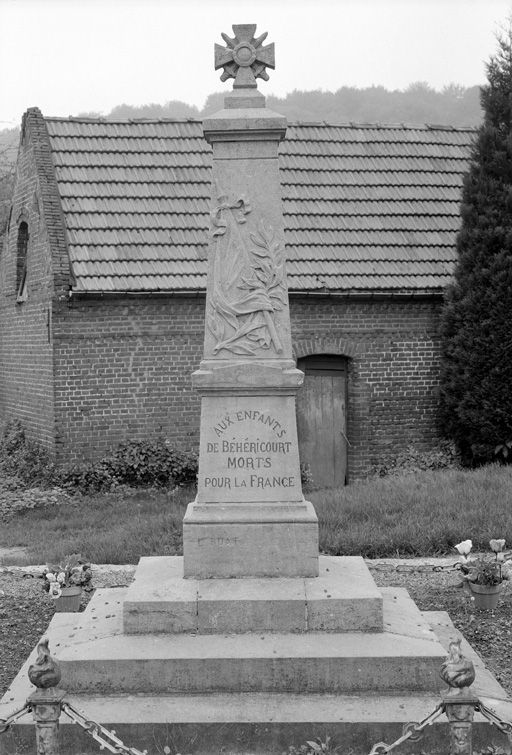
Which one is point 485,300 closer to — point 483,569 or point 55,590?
point 483,569

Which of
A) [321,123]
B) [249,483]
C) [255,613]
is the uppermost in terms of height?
[321,123]

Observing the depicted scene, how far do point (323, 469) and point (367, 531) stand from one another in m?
4.84

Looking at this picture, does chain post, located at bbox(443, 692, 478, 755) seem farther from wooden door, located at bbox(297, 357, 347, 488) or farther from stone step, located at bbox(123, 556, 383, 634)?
wooden door, located at bbox(297, 357, 347, 488)

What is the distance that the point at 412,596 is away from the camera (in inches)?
281

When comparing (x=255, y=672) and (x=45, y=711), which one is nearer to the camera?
(x=45, y=711)

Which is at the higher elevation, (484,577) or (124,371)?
(124,371)

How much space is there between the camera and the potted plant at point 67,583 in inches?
262

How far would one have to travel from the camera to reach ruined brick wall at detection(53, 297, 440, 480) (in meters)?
12.6

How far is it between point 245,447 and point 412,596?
2.33 meters

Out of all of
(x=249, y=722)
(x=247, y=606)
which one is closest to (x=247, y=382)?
(x=247, y=606)

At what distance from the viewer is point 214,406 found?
229 inches

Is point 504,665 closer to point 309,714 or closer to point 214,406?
point 309,714

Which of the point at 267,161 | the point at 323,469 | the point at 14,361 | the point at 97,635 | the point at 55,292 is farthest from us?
the point at 14,361

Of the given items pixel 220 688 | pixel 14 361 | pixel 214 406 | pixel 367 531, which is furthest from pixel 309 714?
pixel 14 361
